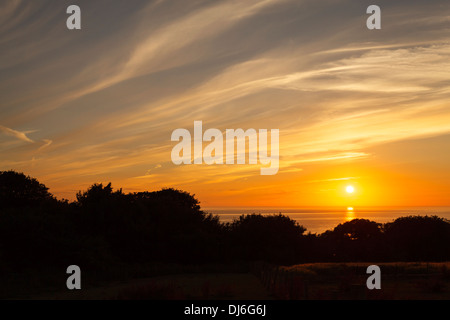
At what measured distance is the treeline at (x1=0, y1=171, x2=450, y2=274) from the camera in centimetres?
3531

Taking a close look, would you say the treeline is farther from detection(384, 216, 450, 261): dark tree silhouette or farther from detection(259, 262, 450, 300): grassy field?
detection(259, 262, 450, 300): grassy field

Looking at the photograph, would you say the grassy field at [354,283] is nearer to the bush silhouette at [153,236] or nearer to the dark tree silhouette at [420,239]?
the bush silhouette at [153,236]

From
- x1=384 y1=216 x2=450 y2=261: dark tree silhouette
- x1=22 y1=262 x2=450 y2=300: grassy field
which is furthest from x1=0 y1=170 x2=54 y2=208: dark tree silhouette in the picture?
x1=384 y1=216 x2=450 y2=261: dark tree silhouette

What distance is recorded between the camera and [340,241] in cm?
5219

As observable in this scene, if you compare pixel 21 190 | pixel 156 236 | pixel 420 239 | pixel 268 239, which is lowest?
pixel 420 239

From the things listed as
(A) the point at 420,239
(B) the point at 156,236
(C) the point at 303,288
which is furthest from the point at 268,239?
(C) the point at 303,288

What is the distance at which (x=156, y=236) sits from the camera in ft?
142

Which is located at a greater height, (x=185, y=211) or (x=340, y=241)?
(x=185, y=211)

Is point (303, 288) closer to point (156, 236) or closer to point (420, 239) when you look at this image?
point (156, 236)

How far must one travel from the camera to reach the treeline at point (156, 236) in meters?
35.3

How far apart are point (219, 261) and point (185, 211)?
695cm

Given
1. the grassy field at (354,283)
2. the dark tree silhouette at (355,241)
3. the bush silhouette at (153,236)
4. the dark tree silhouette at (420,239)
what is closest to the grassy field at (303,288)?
the grassy field at (354,283)
